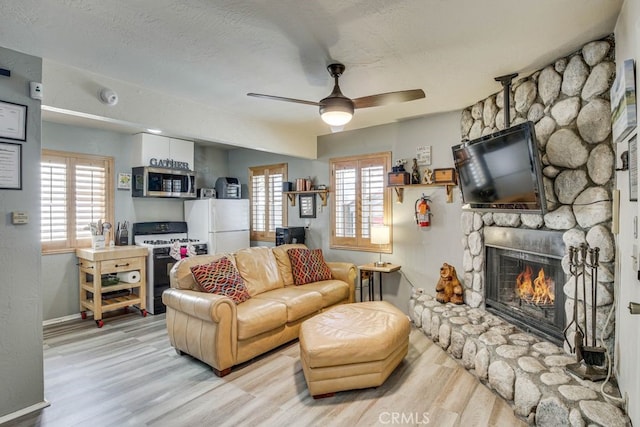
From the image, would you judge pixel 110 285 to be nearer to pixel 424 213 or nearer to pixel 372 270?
pixel 372 270

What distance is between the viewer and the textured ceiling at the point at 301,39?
193cm

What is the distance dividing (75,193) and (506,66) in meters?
5.17

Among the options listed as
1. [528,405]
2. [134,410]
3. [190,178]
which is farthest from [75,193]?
[528,405]

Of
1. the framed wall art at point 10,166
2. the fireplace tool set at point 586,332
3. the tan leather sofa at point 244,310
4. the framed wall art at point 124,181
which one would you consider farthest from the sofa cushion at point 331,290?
the framed wall art at point 124,181

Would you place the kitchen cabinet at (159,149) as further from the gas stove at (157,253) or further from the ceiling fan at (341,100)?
the ceiling fan at (341,100)

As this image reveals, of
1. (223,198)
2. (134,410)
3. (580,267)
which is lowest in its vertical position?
(134,410)

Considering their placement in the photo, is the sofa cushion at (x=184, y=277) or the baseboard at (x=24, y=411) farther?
the sofa cushion at (x=184, y=277)

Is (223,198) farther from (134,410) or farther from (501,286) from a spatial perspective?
(501,286)

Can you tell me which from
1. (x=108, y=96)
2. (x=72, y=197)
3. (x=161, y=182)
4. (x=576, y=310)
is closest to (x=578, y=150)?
(x=576, y=310)

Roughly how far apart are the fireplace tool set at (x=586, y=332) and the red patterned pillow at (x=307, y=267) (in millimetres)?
2637

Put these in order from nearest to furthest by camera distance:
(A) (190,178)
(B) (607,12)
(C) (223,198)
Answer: (B) (607,12) < (A) (190,178) < (C) (223,198)

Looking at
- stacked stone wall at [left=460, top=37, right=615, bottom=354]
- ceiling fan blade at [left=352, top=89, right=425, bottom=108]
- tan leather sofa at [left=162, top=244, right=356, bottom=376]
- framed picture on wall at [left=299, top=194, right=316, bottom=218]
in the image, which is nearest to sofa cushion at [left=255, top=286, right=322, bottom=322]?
tan leather sofa at [left=162, top=244, right=356, bottom=376]

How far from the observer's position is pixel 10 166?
234 centimetres

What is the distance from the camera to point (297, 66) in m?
2.69
